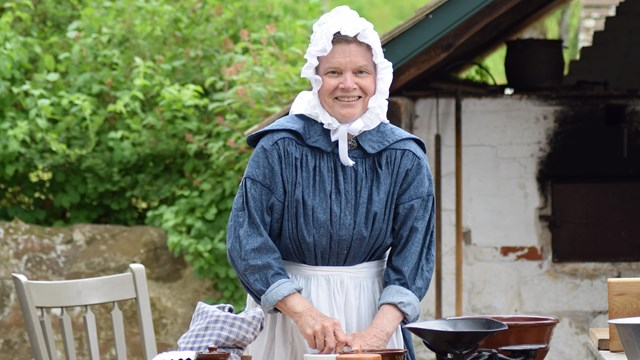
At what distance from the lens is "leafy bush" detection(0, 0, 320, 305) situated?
6.63 m

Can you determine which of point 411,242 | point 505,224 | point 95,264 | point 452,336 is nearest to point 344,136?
point 411,242

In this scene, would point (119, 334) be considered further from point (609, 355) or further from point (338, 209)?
point (609, 355)

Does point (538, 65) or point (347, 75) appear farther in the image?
point (538, 65)

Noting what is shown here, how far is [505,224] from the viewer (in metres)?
5.93

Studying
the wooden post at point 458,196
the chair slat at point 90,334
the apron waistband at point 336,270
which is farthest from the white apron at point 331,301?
the wooden post at point 458,196

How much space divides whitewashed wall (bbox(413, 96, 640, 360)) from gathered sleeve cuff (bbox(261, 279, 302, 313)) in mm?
2742

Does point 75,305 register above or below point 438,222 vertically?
below

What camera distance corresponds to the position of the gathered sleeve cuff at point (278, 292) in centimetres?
323

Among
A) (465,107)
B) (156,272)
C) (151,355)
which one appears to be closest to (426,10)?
(465,107)

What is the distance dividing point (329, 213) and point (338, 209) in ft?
0.09

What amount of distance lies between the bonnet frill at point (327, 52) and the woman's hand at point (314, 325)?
400 mm

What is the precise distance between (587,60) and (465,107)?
76 centimetres

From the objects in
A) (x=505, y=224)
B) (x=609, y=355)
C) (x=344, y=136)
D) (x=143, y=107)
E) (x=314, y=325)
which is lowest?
(x=609, y=355)

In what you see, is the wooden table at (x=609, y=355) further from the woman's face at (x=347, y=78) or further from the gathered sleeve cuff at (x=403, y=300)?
the woman's face at (x=347, y=78)
